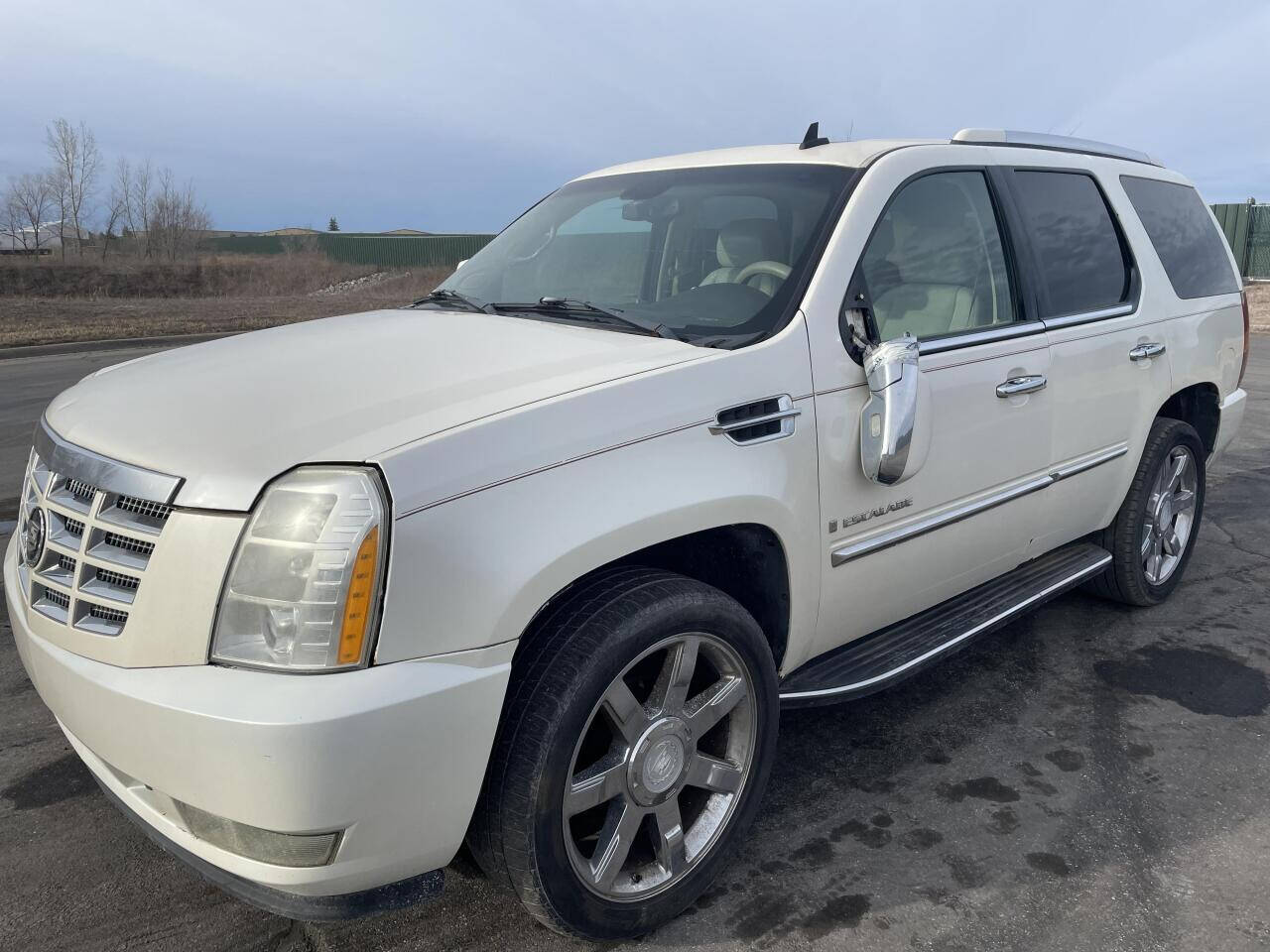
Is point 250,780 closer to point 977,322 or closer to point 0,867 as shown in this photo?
point 0,867

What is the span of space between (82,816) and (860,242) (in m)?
2.75

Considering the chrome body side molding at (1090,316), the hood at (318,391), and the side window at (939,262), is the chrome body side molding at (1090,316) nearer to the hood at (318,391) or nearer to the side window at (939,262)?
the side window at (939,262)

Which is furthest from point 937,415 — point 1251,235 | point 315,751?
point 1251,235

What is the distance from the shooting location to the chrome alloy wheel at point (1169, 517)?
438 centimetres

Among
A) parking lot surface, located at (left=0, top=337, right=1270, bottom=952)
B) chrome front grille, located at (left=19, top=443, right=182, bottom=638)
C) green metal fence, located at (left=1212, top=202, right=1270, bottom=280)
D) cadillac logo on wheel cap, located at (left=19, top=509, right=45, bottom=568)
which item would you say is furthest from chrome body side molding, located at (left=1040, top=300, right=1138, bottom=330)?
green metal fence, located at (left=1212, top=202, right=1270, bottom=280)

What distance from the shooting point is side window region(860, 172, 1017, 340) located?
3033 millimetres

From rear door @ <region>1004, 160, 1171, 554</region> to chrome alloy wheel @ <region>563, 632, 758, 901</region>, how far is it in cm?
171

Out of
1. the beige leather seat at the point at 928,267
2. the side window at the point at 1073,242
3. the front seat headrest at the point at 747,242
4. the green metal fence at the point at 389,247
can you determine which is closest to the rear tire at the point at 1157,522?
the side window at the point at 1073,242

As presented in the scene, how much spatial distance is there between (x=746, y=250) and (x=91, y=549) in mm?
1939

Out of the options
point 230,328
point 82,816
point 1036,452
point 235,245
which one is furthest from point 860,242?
point 235,245

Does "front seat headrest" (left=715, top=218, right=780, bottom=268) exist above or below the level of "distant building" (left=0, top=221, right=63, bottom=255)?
below

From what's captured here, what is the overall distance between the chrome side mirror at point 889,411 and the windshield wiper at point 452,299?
1274 mm

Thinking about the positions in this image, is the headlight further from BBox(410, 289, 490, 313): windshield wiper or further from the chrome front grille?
BBox(410, 289, 490, 313): windshield wiper

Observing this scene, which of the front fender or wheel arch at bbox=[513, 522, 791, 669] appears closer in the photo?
the front fender
